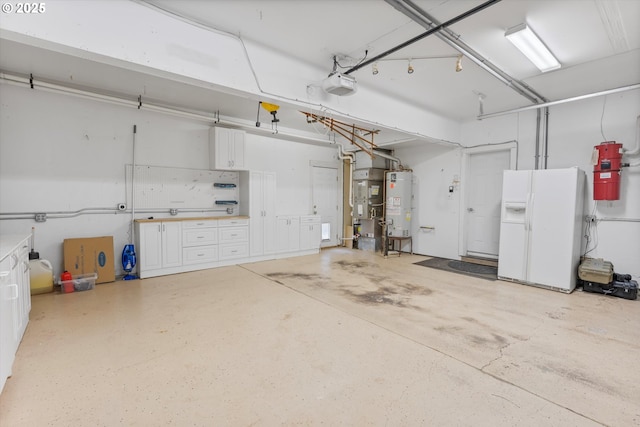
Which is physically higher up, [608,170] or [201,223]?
[608,170]

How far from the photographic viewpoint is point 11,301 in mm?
2264

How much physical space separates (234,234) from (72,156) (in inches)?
106

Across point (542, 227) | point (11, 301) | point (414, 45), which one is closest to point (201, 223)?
point (11, 301)

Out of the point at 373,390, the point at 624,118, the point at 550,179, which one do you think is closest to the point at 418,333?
the point at 373,390

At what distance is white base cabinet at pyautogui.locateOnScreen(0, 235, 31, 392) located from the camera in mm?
1955

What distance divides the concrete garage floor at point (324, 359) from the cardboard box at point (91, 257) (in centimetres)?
46

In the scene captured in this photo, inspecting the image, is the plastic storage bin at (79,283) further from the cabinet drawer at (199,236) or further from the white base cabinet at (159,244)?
the cabinet drawer at (199,236)

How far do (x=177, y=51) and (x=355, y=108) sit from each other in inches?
88.3

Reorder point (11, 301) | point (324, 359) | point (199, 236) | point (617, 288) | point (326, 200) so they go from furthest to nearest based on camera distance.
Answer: point (326, 200) → point (199, 236) → point (617, 288) → point (324, 359) → point (11, 301)

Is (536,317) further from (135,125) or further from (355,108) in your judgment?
(135,125)

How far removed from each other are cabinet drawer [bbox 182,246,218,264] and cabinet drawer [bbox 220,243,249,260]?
0.13 m

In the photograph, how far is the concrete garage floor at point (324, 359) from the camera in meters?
1.80

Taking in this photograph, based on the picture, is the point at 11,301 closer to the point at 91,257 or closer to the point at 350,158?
the point at 91,257

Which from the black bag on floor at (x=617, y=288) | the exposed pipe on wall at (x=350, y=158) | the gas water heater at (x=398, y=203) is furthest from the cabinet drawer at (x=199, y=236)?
Answer: the black bag on floor at (x=617, y=288)
